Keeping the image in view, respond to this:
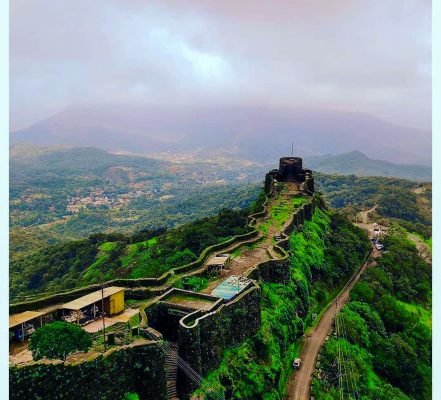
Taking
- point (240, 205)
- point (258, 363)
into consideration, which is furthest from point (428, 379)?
point (240, 205)

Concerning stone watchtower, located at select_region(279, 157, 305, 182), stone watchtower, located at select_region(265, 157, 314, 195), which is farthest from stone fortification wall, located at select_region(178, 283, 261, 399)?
stone watchtower, located at select_region(279, 157, 305, 182)

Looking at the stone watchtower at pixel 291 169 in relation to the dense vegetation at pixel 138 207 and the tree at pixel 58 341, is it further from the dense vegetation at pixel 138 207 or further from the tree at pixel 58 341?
the tree at pixel 58 341

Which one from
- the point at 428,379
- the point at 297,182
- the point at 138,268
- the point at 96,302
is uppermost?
the point at 297,182

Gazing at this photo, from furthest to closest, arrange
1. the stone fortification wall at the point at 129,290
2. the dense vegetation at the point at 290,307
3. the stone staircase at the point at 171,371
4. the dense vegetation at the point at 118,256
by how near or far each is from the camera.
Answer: the dense vegetation at the point at 118,256 → the dense vegetation at the point at 290,307 → the stone fortification wall at the point at 129,290 → the stone staircase at the point at 171,371

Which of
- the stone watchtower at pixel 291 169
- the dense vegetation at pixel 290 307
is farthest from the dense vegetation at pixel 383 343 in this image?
the stone watchtower at pixel 291 169

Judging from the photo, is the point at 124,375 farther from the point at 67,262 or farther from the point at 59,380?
the point at 67,262

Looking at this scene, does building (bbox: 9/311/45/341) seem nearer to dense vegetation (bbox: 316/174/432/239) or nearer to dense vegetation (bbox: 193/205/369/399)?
dense vegetation (bbox: 193/205/369/399)
